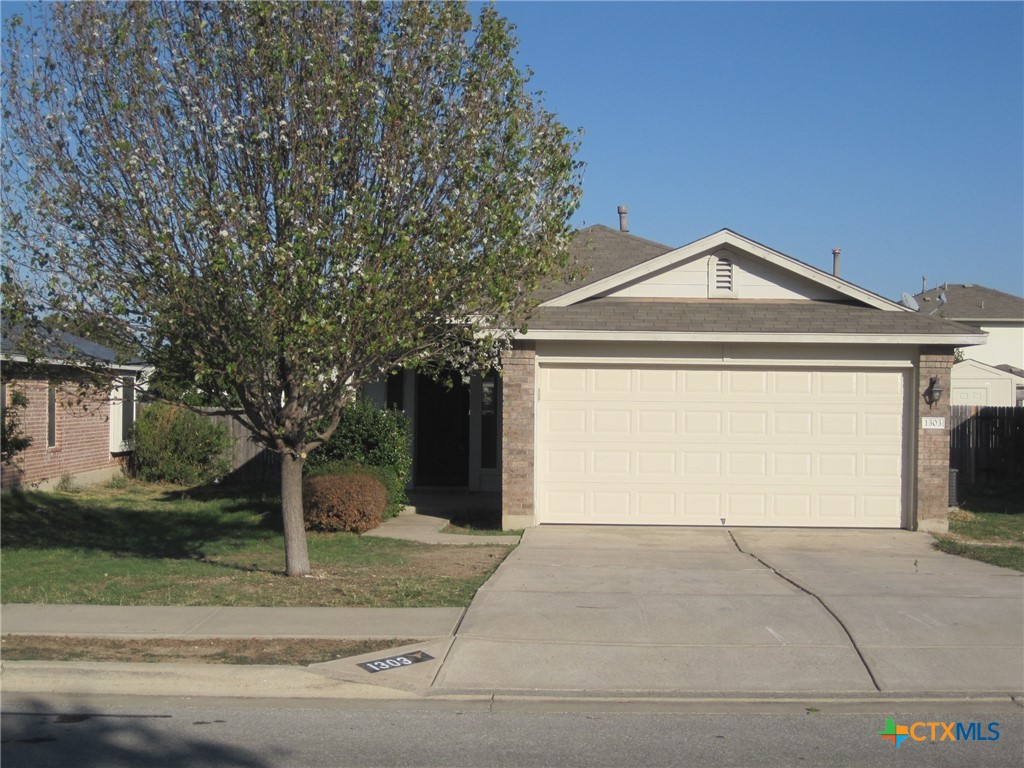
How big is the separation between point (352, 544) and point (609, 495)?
3.75 meters

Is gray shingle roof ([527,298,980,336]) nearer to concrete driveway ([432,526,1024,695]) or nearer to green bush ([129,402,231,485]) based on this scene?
concrete driveway ([432,526,1024,695])

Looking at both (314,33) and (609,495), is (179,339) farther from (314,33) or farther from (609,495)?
(609,495)

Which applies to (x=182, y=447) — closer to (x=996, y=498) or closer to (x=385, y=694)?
(x=385, y=694)

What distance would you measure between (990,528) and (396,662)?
10.9 m

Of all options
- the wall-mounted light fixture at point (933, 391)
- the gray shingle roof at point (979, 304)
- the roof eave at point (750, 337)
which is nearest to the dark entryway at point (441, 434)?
the roof eave at point (750, 337)

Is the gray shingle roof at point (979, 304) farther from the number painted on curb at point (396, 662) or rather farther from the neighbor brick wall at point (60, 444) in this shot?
the number painted on curb at point (396, 662)

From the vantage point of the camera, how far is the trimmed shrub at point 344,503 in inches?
560

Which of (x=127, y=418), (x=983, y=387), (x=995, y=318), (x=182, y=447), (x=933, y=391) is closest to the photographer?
(x=933, y=391)

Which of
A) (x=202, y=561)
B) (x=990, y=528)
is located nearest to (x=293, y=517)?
(x=202, y=561)

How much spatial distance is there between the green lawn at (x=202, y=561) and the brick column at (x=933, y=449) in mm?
6095

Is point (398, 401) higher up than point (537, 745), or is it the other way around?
point (398, 401)

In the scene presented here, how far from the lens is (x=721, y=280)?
15430 millimetres

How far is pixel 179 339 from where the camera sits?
32.3ft

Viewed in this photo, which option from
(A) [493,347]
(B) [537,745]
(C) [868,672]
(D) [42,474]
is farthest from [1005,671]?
(D) [42,474]
